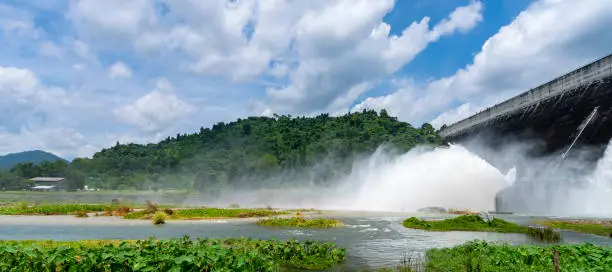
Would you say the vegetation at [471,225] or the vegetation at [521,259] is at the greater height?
the vegetation at [471,225]

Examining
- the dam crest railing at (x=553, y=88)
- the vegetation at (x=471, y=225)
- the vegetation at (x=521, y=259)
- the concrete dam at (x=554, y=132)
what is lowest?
the vegetation at (x=521, y=259)

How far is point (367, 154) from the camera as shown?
3856 inches

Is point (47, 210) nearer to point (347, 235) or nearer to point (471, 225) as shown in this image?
point (347, 235)

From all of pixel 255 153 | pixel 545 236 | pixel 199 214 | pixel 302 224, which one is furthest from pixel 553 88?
pixel 255 153

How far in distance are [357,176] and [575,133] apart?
144 ft

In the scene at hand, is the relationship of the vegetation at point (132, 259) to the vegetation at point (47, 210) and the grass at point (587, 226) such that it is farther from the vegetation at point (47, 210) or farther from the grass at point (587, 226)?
the vegetation at point (47, 210)

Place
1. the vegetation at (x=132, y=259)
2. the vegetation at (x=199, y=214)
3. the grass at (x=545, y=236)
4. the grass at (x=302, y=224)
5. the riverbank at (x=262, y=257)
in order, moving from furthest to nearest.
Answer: the vegetation at (x=199, y=214) < the grass at (x=302, y=224) < the grass at (x=545, y=236) < the riverbank at (x=262, y=257) < the vegetation at (x=132, y=259)

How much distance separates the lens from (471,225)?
29.8 m

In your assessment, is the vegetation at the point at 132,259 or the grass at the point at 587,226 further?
the grass at the point at 587,226

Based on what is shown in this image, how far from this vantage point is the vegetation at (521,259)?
14.5 meters

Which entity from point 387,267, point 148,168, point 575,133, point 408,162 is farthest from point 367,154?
point 387,267

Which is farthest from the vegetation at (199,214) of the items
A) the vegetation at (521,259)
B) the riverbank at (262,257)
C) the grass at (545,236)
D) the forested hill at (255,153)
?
the forested hill at (255,153)

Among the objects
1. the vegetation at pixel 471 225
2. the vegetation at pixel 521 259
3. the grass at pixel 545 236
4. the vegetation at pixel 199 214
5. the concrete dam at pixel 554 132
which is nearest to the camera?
the vegetation at pixel 521 259

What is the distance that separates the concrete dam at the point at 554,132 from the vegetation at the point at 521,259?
2734 cm
